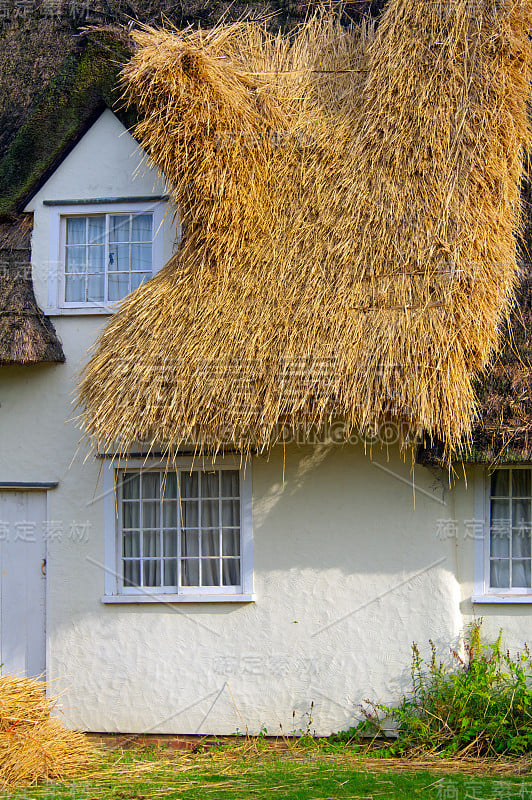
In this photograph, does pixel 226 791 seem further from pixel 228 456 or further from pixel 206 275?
pixel 206 275

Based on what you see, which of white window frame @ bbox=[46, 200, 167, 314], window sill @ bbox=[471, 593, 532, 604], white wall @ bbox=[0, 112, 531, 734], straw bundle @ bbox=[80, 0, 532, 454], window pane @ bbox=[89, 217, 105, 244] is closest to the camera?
straw bundle @ bbox=[80, 0, 532, 454]

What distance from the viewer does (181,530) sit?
706cm

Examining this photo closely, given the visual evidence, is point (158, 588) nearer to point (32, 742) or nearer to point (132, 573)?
point (132, 573)

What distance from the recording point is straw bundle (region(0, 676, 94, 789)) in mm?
5543

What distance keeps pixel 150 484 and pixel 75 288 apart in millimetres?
2197

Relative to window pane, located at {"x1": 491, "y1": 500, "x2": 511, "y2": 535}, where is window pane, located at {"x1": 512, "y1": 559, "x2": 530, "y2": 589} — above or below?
below

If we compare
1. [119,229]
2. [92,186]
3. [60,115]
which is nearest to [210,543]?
[119,229]

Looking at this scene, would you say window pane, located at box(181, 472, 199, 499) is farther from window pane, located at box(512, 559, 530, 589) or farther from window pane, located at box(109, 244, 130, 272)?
window pane, located at box(512, 559, 530, 589)

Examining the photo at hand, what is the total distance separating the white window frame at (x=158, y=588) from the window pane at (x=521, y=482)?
2494 mm

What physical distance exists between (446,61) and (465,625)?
5.33 meters

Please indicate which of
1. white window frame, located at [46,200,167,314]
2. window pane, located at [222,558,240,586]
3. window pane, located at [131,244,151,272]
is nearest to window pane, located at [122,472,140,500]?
window pane, located at [222,558,240,586]

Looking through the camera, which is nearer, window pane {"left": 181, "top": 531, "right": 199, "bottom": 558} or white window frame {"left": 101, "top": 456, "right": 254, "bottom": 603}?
white window frame {"left": 101, "top": 456, "right": 254, "bottom": 603}

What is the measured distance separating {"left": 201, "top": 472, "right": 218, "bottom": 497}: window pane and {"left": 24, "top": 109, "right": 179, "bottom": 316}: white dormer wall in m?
2.24

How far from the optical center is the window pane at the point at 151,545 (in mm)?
7098
